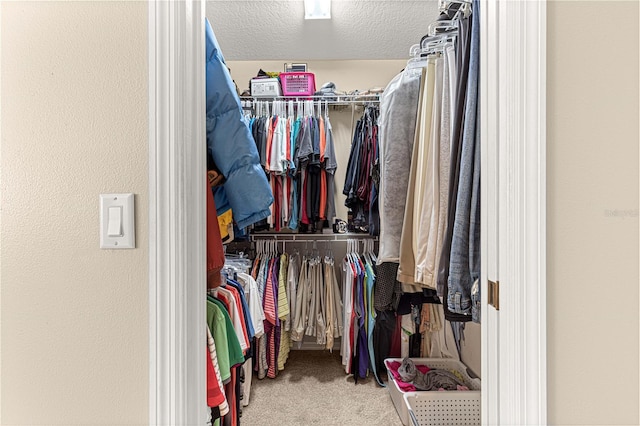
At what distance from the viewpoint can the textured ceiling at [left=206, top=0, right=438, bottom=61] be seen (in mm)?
2615

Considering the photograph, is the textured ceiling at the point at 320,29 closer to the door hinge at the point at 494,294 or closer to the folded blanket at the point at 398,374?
the folded blanket at the point at 398,374

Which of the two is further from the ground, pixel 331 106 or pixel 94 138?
pixel 331 106

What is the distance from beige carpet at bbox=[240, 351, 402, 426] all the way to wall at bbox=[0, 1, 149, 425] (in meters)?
1.44

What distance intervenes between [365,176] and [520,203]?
172cm

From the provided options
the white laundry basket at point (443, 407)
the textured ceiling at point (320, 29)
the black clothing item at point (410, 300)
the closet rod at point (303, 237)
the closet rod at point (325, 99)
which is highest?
the textured ceiling at point (320, 29)

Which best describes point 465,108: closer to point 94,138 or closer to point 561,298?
point 561,298

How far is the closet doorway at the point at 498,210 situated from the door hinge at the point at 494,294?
0.02 meters

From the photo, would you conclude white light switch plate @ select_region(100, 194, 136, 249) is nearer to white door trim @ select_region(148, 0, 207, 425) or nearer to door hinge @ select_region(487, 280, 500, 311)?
white door trim @ select_region(148, 0, 207, 425)

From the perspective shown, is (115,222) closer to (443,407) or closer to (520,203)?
(520,203)

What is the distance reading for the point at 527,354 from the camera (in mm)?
718

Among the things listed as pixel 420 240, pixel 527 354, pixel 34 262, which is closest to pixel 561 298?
pixel 527 354

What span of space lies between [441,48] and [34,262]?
1299 millimetres

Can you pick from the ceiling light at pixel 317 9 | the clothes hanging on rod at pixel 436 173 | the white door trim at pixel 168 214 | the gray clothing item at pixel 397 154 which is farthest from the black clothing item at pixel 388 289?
the ceiling light at pixel 317 9

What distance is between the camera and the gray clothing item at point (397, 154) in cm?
136
